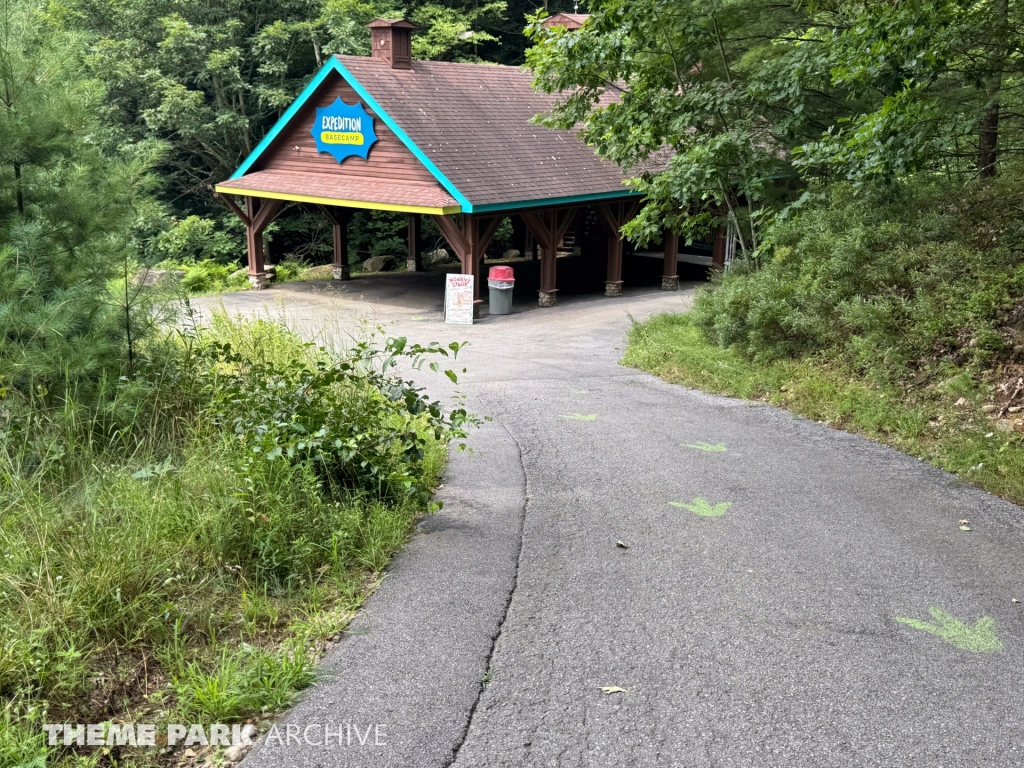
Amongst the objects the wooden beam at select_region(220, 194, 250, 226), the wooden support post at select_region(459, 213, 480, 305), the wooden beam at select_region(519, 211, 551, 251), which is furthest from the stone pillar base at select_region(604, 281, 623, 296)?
the wooden beam at select_region(220, 194, 250, 226)

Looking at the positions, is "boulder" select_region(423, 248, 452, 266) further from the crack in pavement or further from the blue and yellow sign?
the crack in pavement

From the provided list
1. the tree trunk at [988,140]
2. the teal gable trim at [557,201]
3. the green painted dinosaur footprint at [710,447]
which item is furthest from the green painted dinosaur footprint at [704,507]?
the teal gable trim at [557,201]

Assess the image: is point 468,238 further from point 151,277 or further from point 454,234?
point 151,277

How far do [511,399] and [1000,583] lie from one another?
532 centimetres

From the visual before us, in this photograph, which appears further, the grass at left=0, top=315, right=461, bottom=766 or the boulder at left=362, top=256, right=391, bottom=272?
the boulder at left=362, top=256, right=391, bottom=272

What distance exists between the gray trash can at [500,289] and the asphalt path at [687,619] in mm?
10301

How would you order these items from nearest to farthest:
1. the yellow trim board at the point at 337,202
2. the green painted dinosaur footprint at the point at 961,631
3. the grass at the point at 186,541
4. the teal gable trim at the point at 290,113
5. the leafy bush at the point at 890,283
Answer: the grass at the point at 186,541 < the green painted dinosaur footprint at the point at 961,631 < the leafy bush at the point at 890,283 < the yellow trim board at the point at 337,202 < the teal gable trim at the point at 290,113

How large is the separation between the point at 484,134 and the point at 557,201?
215 centimetres

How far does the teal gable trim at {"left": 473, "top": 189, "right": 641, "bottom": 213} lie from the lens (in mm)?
Result: 16594

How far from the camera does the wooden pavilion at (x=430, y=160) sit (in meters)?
17.0

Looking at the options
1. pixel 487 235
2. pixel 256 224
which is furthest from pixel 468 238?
Result: pixel 256 224

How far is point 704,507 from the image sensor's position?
6031mm

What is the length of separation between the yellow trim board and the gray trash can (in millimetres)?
1840

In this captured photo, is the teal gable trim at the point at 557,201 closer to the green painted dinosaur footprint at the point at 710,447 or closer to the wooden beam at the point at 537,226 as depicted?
the wooden beam at the point at 537,226
